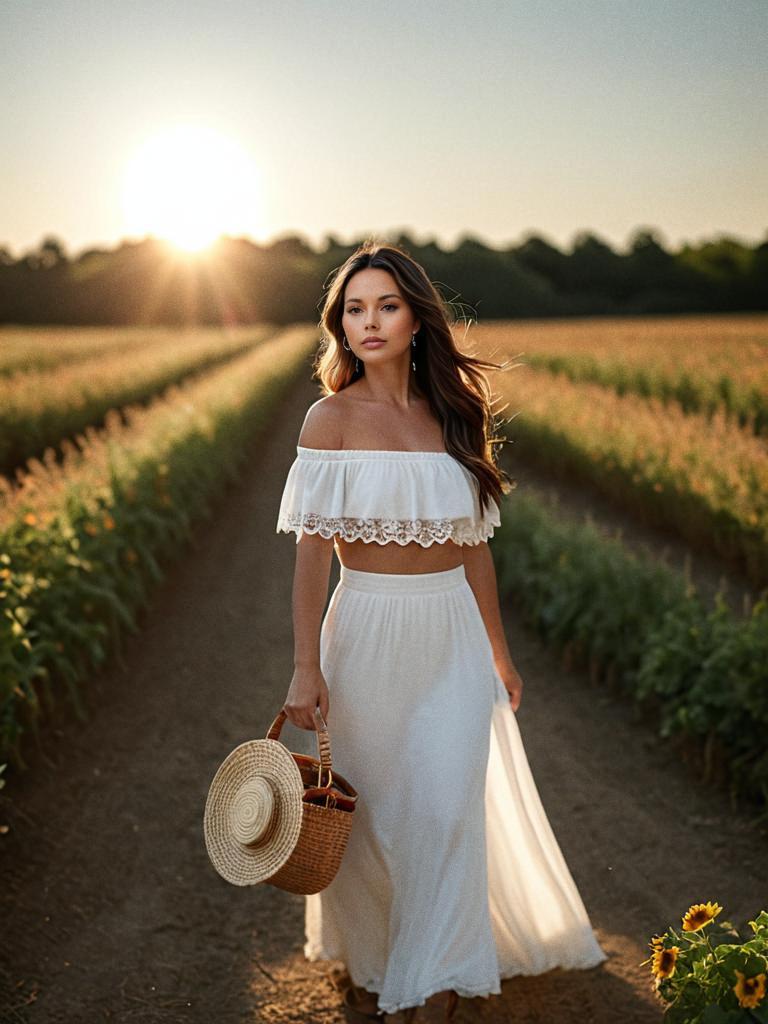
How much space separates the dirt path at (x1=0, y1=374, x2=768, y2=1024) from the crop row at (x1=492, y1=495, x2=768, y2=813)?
188mm

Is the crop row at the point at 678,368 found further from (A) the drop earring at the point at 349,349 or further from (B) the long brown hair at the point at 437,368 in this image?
(A) the drop earring at the point at 349,349

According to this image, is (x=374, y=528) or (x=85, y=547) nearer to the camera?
(x=374, y=528)

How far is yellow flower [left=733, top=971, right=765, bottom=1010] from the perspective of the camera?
1784 mm

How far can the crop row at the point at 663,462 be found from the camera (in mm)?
7133

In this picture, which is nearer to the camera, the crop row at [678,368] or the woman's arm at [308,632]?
the woman's arm at [308,632]

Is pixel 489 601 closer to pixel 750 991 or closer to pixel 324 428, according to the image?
pixel 324 428

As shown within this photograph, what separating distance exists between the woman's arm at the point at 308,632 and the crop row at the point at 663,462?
4.69 metres

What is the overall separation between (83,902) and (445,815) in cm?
186

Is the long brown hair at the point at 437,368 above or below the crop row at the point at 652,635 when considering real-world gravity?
above

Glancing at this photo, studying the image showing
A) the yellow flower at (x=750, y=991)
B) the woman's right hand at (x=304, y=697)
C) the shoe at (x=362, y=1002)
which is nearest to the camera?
the yellow flower at (x=750, y=991)

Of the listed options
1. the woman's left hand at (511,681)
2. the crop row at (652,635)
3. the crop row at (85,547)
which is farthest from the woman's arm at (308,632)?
the crop row at (652,635)

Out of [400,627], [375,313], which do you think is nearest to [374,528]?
[400,627]

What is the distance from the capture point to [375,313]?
2.60 m

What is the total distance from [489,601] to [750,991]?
132 cm
